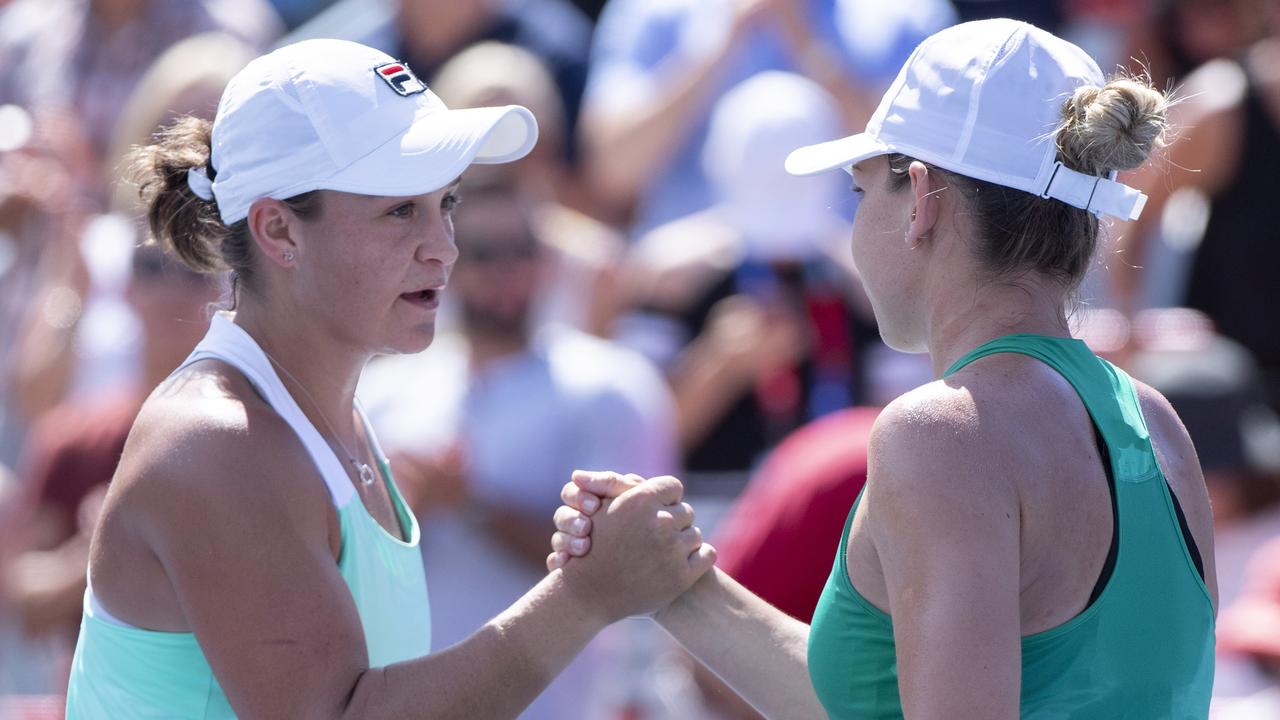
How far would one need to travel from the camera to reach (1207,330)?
4.82 meters

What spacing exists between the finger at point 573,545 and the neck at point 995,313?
0.65 m

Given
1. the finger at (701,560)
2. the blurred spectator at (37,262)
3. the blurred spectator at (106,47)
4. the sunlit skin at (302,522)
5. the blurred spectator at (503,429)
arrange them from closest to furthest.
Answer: the sunlit skin at (302,522) < the finger at (701,560) < the blurred spectator at (503,429) < the blurred spectator at (37,262) < the blurred spectator at (106,47)

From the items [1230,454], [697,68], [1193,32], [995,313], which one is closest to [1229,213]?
[1193,32]

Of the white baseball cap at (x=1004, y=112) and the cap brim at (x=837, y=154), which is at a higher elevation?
the white baseball cap at (x=1004, y=112)

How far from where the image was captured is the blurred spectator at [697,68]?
5.10m

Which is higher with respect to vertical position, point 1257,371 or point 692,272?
point 1257,371

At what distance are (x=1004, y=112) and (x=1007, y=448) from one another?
1.43 feet

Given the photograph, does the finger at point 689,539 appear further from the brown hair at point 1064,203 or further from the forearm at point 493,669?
the brown hair at point 1064,203

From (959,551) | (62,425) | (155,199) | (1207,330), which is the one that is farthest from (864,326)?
(959,551)

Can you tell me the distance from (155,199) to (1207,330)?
11.5ft

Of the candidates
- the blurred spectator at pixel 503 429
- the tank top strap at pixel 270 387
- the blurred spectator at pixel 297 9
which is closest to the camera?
the tank top strap at pixel 270 387

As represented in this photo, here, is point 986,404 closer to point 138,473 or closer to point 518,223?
point 138,473

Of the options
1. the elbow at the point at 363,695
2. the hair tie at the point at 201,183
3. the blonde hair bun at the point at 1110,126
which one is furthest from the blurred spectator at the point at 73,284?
the blonde hair bun at the point at 1110,126

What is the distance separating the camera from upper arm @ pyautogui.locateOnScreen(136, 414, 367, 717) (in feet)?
6.52
